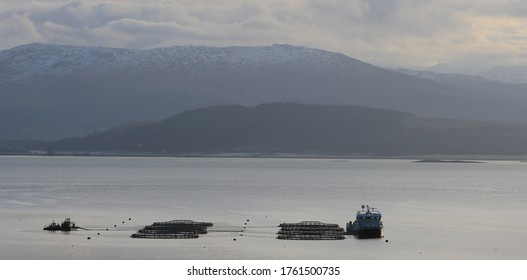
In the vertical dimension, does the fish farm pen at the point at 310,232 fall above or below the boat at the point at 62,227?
below

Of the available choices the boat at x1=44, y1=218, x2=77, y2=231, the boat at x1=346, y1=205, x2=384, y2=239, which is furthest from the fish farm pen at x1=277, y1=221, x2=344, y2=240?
the boat at x1=44, y1=218, x2=77, y2=231

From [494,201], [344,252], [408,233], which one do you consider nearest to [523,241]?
[408,233]

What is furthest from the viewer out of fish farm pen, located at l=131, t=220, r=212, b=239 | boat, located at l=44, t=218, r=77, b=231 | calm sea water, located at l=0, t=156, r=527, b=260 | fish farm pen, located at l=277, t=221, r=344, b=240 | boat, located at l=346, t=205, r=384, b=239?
boat, located at l=44, t=218, r=77, b=231

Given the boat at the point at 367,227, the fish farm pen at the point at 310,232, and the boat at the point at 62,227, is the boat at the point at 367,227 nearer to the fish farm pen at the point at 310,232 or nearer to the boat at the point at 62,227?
the fish farm pen at the point at 310,232

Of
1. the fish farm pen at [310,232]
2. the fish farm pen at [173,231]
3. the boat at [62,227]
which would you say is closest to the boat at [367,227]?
the fish farm pen at [310,232]

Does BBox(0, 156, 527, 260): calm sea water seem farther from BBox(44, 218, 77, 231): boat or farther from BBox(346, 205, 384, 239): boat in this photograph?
BBox(44, 218, 77, 231): boat

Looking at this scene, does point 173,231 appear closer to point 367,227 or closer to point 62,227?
point 62,227
